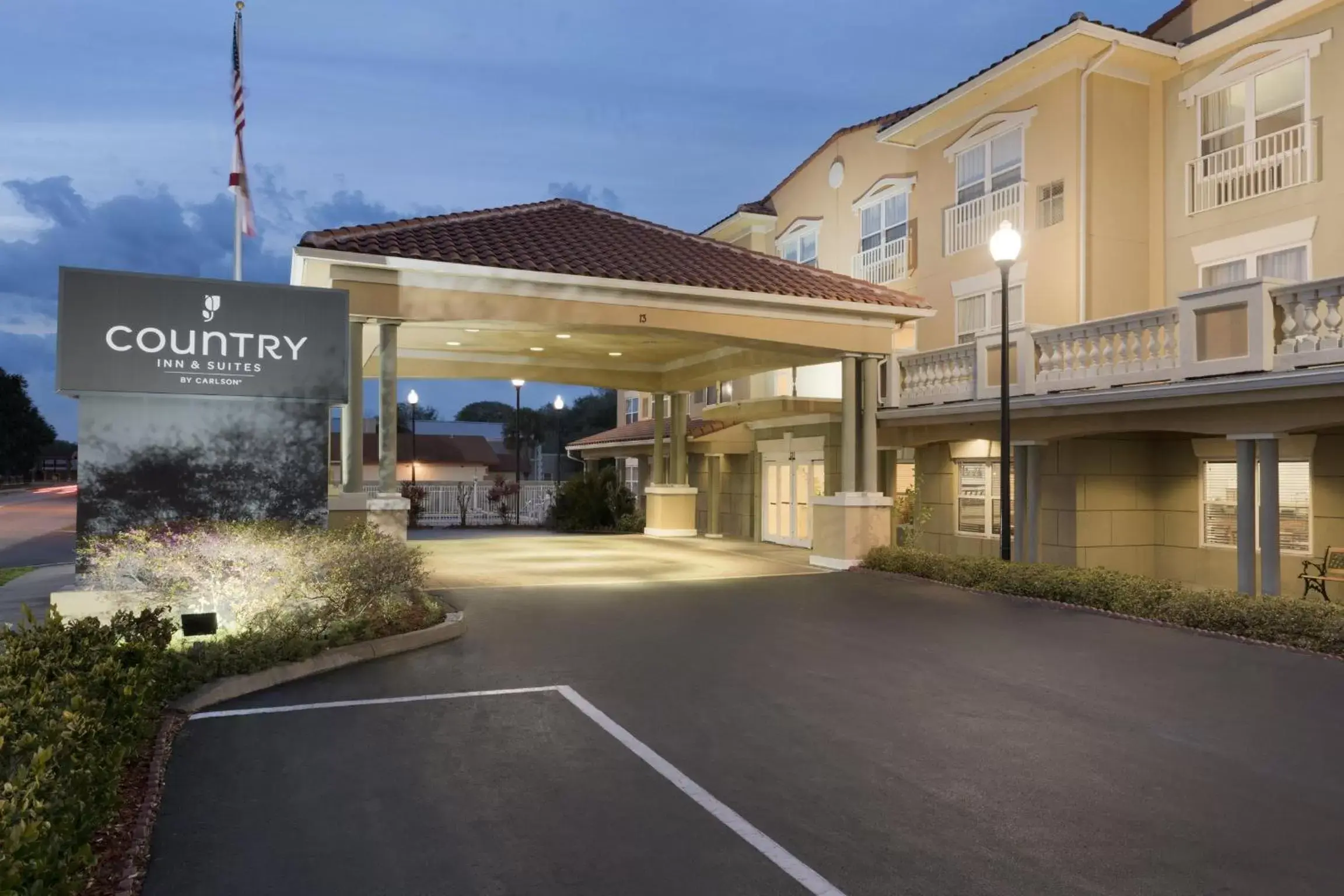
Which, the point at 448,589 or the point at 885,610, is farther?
the point at 448,589

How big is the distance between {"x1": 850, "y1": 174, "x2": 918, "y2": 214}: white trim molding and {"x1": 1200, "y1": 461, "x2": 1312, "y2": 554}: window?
9.33 meters

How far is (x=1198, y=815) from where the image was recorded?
5.50m

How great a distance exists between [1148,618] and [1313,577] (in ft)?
10.1

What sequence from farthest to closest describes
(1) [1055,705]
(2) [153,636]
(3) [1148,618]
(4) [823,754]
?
1. (3) [1148,618]
2. (1) [1055,705]
3. (2) [153,636]
4. (4) [823,754]

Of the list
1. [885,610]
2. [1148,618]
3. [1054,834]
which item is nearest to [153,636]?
[1054,834]

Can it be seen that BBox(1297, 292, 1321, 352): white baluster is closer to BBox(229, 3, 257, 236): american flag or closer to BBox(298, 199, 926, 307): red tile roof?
BBox(298, 199, 926, 307): red tile roof

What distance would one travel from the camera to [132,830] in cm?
510

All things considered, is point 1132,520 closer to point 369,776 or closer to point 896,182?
point 896,182

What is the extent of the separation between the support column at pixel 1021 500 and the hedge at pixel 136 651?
10392 mm

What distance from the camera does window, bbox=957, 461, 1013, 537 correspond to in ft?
65.1

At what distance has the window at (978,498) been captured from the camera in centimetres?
1984

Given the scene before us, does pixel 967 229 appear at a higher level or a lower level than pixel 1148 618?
higher

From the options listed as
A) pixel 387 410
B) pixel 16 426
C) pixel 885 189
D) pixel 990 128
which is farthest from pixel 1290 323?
pixel 16 426

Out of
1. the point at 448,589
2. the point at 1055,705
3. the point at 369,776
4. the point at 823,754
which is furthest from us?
the point at 448,589
